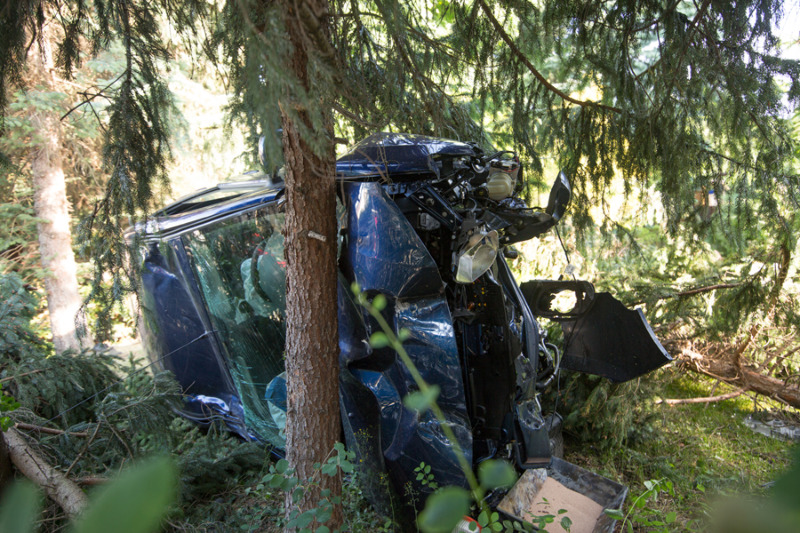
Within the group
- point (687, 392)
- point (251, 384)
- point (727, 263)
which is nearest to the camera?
point (251, 384)

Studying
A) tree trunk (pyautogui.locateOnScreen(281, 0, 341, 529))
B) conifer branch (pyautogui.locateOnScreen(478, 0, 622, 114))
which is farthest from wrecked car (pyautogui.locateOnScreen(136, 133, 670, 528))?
conifer branch (pyautogui.locateOnScreen(478, 0, 622, 114))

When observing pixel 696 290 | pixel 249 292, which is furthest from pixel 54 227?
pixel 696 290

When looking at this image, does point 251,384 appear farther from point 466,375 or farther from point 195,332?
point 466,375

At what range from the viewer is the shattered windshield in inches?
134

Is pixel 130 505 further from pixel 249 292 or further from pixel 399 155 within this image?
pixel 249 292

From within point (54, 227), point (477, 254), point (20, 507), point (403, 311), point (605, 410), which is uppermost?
point (20, 507)

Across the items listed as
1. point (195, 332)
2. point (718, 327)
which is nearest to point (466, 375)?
point (195, 332)

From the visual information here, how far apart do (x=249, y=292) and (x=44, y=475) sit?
1.54 metres

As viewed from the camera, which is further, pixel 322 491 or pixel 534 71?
pixel 534 71

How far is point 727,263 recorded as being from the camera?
5.37m

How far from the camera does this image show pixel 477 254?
260cm

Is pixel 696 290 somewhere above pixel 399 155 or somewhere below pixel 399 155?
below

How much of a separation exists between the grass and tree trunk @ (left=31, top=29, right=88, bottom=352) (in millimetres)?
8580

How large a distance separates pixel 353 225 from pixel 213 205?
1502 mm
